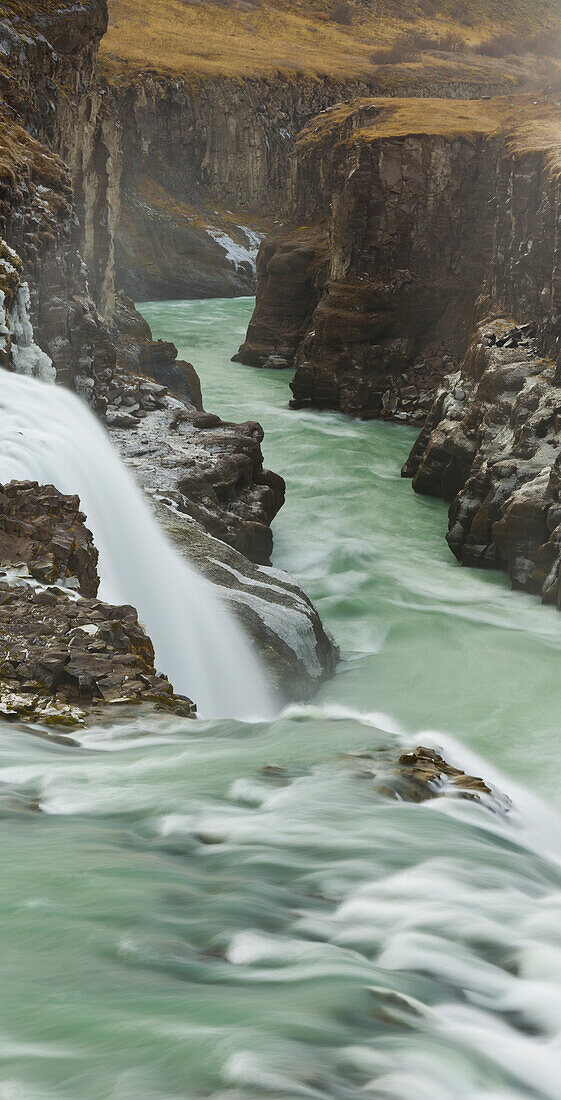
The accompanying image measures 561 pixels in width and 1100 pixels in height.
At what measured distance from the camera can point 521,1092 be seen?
9.53 feet

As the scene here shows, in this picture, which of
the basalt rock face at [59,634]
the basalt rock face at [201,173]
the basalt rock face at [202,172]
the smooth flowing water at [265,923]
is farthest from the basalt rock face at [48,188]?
the basalt rock face at [202,172]

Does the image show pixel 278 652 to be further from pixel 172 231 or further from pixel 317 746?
pixel 172 231

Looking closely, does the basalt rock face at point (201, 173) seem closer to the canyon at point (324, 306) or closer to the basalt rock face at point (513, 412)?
the canyon at point (324, 306)

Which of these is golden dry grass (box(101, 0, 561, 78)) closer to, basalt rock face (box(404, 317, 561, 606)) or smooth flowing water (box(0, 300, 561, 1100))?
→ basalt rock face (box(404, 317, 561, 606))

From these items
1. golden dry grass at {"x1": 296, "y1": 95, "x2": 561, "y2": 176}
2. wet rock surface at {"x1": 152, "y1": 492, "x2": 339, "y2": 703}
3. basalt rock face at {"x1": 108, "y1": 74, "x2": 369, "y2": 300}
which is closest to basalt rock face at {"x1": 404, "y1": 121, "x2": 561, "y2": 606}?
golden dry grass at {"x1": 296, "y1": 95, "x2": 561, "y2": 176}

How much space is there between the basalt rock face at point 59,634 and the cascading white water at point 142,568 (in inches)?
30.8

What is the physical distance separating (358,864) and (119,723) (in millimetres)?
1807

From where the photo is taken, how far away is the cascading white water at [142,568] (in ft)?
26.3

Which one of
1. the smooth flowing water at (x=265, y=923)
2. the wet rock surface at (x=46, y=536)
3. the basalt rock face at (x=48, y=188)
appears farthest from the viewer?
the basalt rock face at (x=48, y=188)

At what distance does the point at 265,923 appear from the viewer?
3.79 m

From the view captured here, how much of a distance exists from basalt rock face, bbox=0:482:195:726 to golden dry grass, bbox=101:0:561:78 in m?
54.4

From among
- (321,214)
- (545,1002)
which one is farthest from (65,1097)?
(321,214)

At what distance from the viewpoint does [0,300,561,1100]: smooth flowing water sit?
110 inches

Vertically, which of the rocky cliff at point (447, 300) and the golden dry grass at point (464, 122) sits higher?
the golden dry grass at point (464, 122)
